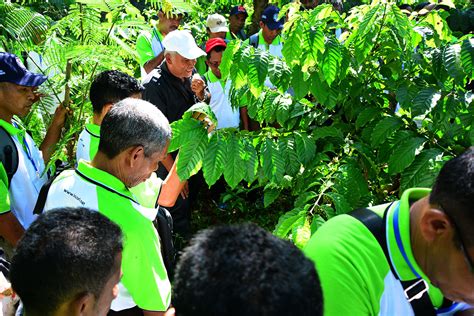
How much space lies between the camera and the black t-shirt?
14.8 ft

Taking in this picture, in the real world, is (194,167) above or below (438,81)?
below

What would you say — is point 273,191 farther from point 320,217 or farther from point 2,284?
point 2,284

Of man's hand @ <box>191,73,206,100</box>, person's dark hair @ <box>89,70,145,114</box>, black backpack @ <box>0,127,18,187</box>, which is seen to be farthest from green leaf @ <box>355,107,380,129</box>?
man's hand @ <box>191,73,206,100</box>

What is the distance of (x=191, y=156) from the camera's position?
274 centimetres

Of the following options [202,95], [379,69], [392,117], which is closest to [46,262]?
[392,117]

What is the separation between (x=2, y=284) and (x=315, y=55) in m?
1.84

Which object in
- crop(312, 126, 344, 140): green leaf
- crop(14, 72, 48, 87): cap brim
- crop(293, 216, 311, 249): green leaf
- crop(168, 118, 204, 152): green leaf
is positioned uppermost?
crop(14, 72, 48, 87): cap brim

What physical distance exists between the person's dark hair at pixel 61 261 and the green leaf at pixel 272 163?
3.77ft

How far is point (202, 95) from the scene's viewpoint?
5.19 metres

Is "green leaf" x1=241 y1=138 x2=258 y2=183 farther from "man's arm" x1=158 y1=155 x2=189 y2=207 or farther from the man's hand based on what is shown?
the man's hand

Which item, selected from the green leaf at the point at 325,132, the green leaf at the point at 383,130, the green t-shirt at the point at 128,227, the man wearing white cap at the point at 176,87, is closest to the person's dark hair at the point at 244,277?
the green t-shirt at the point at 128,227

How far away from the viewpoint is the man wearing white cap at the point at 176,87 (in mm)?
4520

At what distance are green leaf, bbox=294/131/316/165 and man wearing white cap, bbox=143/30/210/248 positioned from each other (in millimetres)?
1796

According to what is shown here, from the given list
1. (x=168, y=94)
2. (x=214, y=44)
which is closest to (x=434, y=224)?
(x=168, y=94)
